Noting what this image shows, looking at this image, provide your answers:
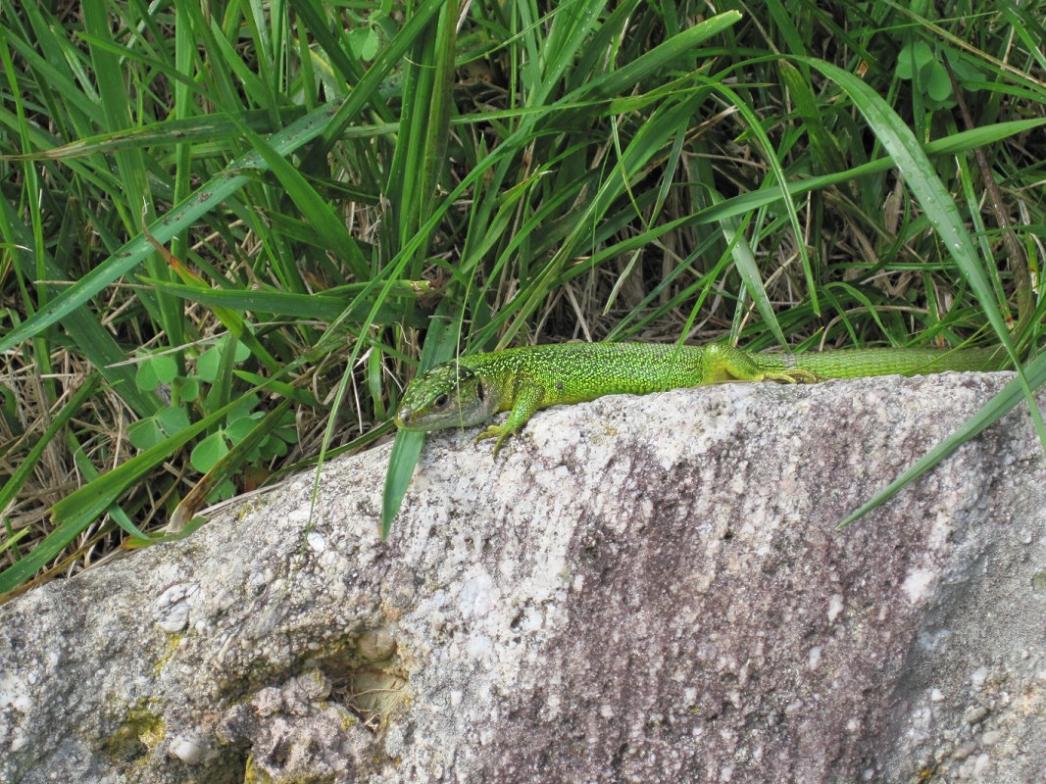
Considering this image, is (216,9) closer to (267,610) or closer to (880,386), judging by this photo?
(267,610)

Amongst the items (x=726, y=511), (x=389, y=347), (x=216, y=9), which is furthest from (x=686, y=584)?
(x=216, y=9)

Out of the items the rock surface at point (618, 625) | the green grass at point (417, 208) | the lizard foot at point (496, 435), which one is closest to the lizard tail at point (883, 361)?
the green grass at point (417, 208)

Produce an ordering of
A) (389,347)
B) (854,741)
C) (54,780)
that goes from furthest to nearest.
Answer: (389,347)
(54,780)
(854,741)

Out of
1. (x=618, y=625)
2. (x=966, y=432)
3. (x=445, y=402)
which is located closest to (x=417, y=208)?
(x=445, y=402)

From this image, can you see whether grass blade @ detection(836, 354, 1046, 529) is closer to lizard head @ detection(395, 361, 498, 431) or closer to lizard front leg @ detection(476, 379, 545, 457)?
lizard front leg @ detection(476, 379, 545, 457)

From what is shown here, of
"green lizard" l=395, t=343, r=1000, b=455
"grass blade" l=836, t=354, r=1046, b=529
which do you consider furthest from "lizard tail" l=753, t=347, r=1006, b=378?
"grass blade" l=836, t=354, r=1046, b=529

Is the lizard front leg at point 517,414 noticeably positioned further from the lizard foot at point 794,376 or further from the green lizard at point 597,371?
the lizard foot at point 794,376

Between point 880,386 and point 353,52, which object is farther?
point 353,52

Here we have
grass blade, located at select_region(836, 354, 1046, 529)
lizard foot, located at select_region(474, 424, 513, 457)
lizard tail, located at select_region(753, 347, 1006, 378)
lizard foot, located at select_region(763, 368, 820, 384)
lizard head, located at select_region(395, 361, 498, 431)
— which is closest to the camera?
grass blade, located at select_region(836, 354, 1046, 529)
